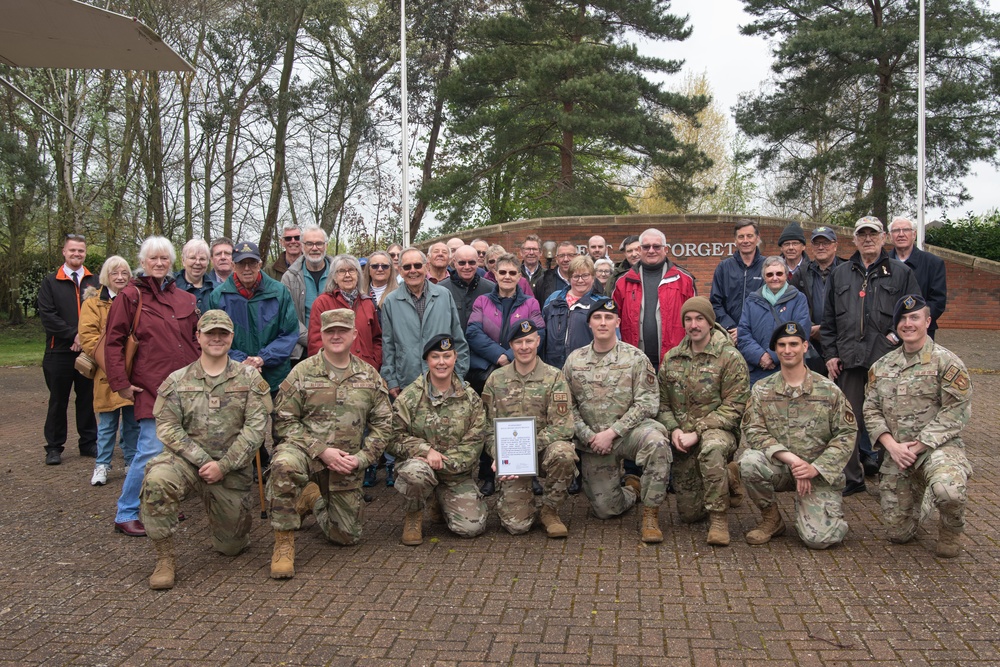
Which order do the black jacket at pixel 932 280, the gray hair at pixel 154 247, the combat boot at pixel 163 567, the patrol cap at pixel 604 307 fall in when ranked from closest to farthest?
1. the combat boot at pixel 163 567
2. the gray hair at pixel 154 247
3. the patrol cap at pixel 604 307
4. the black jacket at pixel 932 280

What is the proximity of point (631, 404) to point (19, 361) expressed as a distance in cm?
1613

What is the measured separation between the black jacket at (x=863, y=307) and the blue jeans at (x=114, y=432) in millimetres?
5850

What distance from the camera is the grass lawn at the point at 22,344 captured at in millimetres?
17797

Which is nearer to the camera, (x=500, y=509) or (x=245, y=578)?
(x=245, y=578)

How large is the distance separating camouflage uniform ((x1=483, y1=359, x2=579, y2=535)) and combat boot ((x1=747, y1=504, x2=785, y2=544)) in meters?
1.28

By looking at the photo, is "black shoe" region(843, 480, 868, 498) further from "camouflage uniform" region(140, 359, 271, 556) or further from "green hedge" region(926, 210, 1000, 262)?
"green hedge" region(926, 210, 1000, 262)

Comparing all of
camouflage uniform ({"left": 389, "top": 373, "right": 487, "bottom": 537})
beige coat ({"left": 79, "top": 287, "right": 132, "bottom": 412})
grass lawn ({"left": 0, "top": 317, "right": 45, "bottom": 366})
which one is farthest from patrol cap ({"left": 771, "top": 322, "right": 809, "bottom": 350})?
grass lawn ({"left": 0, "top": 317, "right": 45, "bottom": 366})

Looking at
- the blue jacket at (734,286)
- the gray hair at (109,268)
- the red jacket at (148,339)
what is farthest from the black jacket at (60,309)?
the blue jacket at (734,286)

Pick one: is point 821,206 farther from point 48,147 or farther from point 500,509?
point 500,509

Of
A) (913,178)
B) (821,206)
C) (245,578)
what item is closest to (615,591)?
(245,578)

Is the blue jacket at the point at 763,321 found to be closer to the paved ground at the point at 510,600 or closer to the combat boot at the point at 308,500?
the paved ground at the point at 510,600

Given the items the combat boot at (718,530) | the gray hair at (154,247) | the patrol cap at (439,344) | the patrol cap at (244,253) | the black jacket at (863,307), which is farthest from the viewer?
the black jacket at (863,307)

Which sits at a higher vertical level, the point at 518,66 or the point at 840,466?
the point at 518,66

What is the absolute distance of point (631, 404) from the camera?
610 cm
